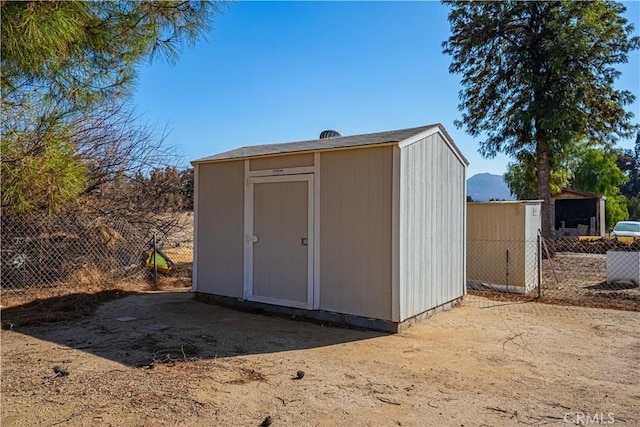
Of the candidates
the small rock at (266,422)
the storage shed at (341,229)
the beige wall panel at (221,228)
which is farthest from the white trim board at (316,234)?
the small rock at (266,422)

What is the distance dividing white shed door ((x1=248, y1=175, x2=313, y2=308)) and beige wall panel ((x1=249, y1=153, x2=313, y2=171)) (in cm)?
16

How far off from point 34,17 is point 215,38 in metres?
1.52

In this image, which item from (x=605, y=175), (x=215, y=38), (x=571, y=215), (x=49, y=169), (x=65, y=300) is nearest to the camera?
(x=49, y=169)

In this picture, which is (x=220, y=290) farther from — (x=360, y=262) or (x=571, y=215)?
(x=571, y=215)

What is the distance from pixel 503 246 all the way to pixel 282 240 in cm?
435

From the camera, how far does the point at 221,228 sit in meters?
6.48

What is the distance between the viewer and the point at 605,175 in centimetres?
2770

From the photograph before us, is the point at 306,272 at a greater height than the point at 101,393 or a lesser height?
greater

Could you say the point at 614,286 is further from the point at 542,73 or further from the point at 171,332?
the point at 542,73

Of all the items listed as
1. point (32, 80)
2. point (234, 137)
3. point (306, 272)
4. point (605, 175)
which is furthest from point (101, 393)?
point (605, 175)

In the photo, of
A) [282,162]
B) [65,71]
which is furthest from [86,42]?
[282,162]

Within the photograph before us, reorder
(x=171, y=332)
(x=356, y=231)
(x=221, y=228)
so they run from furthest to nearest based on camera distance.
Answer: (x=221, y=228) < (x=356, y=231) < (x=171, y=332)

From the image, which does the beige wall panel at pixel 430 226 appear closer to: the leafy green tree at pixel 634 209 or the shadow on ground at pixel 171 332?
the shadow on ground at pixel 171 332

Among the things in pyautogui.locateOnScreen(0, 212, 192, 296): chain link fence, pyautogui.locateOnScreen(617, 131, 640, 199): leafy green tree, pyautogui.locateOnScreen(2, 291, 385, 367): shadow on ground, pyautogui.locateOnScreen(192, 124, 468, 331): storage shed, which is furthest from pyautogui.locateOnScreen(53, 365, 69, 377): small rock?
pyautogui.locateOnScreen(617, 131, 640, 199): leafy green tree
